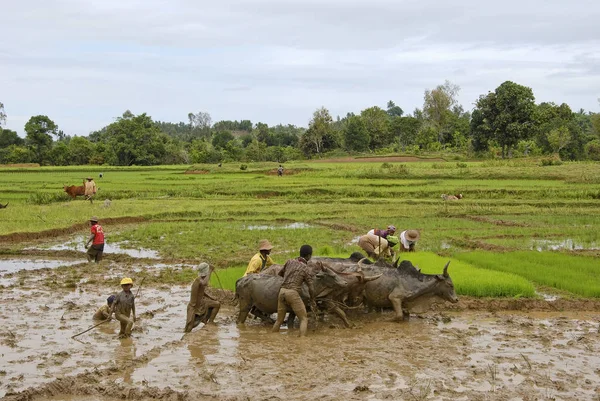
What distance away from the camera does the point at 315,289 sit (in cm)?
1052

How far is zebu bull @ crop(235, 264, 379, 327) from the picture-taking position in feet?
34.4

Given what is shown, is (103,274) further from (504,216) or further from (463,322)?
(504,216)

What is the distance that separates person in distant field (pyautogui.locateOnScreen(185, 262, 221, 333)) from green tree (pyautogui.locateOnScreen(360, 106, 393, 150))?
70821 mm

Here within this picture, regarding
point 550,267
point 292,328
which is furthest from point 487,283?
point 292,328

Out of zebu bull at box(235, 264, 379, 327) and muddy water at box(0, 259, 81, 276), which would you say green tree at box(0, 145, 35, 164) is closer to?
muddy water at box(0, 259, 81, 276)

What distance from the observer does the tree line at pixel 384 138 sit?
2265 inches

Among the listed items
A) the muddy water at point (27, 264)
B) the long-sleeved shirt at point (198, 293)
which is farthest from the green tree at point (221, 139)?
the long-sleeved shirt at point (198, 293)

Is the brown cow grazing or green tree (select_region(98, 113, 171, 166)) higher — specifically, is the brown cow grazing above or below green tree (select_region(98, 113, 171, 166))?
below

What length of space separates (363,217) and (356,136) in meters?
48.8

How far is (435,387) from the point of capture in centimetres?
765

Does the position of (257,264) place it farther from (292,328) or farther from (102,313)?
(102,313)

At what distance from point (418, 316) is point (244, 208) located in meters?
19.4

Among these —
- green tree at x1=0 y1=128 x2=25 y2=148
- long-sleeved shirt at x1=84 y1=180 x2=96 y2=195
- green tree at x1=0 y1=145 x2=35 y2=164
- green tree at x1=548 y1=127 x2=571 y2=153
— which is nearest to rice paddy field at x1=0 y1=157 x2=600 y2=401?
long-sleeved shirt at x1=84 y1=180 x2=96 y2=195

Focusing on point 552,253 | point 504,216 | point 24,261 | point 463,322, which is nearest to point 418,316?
point 463,322
